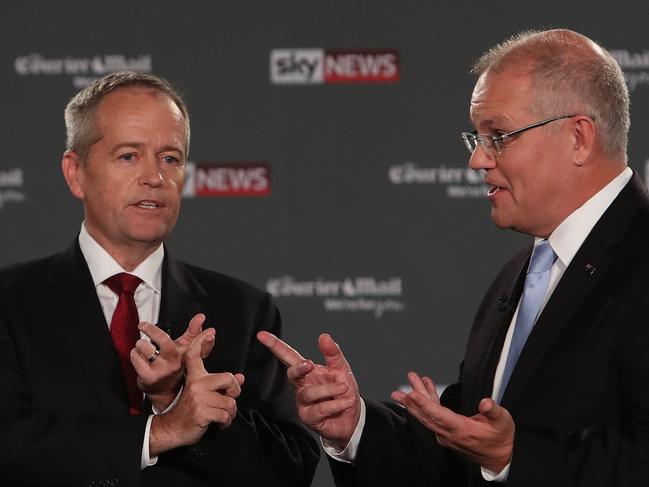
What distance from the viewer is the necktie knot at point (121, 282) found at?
2721 mm

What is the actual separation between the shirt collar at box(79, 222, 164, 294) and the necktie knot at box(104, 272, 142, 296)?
1 centimetres

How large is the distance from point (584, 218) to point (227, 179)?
283cm

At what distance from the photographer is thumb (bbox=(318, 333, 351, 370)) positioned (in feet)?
8.03

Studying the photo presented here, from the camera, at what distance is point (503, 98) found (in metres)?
2.50

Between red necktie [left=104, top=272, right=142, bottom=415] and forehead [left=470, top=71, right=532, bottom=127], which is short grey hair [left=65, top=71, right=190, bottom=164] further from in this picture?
forehead [left=470, top=71, right=532, bottom=127]

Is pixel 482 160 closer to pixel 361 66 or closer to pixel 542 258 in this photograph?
pixel 542 258

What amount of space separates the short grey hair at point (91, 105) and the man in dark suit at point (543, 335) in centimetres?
75

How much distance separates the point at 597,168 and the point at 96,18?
332cm

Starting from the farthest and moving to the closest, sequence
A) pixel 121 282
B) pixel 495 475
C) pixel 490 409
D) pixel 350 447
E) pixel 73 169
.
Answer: pixel 73 169 → pixel 121 282 → pixel 350 447 → pixel 495 475 → pixel 490 409

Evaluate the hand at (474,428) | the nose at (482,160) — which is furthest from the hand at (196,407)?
the nose at (482,160)

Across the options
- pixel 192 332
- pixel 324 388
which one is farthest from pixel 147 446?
pixel 324 388

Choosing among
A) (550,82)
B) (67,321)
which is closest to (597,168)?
(550,82)

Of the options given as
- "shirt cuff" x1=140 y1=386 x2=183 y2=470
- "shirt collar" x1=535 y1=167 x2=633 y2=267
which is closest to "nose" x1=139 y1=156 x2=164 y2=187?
"shirt cuff" x1=140 y1=386 x2=183 y2=470

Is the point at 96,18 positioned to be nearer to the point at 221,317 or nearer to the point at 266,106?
the point at 266,106
